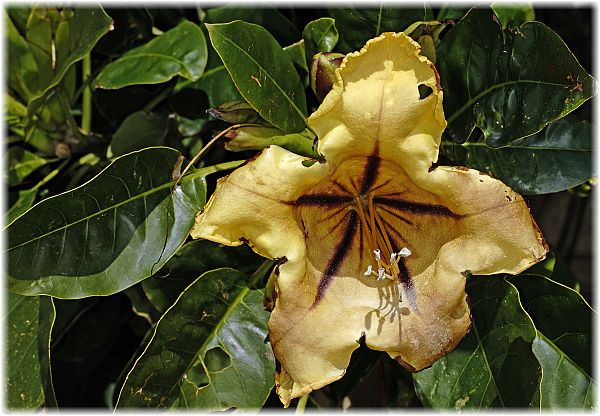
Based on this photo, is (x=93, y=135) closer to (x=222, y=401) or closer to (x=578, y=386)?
(x=222, y=401)

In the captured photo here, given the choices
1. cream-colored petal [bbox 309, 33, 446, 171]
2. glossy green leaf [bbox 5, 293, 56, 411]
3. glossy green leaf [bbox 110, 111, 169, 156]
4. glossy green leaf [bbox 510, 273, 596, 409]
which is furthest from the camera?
glossy green leaf [bbox 110, 111, 169, 156]

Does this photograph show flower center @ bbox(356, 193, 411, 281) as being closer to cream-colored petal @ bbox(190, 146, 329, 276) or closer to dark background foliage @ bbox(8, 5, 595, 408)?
cream-colored petal @ bbox(190, 146, 329, 276)

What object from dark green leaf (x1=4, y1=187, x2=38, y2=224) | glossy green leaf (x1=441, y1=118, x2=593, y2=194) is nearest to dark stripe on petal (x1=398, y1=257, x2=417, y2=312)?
glossy green leaf (x1=441, y1=118, x2=593, y2=194)

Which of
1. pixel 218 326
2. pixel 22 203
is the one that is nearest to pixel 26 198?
pixel 22 203

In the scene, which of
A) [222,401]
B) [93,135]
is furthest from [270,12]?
[222,401]

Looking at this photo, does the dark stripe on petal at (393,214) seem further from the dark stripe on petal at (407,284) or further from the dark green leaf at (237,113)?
the dark green leaf at (237,113)

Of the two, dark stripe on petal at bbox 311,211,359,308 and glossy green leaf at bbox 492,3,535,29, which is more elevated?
glossy green leaf at bbox 492,3,535,29

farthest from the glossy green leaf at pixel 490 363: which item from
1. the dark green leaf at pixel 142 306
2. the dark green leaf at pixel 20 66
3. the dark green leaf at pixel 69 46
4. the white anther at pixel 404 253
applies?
the dark green leaf at pixel 20 66
